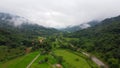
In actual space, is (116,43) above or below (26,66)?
above

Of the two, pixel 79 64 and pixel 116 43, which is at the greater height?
pixel 116 43

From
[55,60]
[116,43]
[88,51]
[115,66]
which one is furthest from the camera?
[88,51]

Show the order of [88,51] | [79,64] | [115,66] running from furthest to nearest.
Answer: [88,51], [79,64], [115,66]

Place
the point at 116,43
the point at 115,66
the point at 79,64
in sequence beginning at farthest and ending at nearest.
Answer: the point at 116,43, the point at 79,64, the point at 115,66

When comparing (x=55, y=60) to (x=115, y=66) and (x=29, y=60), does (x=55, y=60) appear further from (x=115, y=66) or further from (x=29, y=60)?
(x=115, y=66)

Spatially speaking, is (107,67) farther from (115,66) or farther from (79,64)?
(79,64)

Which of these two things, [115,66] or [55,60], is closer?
[115,66]

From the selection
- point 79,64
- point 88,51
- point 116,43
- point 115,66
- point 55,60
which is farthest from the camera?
point 88,51

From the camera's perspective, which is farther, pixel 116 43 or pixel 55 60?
pixel 116 43

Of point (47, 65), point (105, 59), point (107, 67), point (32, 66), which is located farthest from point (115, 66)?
point (32, 66)

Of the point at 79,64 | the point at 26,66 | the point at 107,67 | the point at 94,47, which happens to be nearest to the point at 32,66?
the point at 26,66
